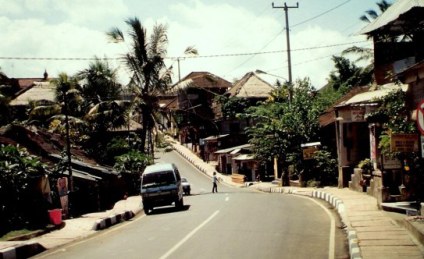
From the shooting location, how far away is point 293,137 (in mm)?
38750

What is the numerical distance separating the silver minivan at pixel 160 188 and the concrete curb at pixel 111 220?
999 millimetres

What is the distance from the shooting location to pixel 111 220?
63.3 feet

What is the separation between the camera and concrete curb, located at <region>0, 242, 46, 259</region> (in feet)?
39.4

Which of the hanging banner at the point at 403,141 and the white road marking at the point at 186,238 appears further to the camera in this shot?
the hanging banner at the point at 403,141

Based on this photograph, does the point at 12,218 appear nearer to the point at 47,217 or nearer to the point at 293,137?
the point at 47,217

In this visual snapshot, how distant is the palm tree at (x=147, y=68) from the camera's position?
32406mm

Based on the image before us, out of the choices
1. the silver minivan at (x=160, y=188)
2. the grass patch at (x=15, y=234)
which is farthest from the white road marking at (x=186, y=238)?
the grass patch at (x=15, y=234)

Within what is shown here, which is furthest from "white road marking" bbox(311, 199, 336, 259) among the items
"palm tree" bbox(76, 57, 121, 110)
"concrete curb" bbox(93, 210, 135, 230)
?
"palm tree" bbox(76, 57, 121, 110)

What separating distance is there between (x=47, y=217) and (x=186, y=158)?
57767 mm

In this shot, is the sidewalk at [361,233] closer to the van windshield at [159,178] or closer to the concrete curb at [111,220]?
the concrete curb at [111,220]

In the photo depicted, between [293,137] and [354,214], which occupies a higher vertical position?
[293,137]

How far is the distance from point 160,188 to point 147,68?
504 inches

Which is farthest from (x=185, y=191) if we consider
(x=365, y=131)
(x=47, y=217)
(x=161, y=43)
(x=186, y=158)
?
(x=186, y=158)

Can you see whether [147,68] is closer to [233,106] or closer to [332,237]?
[332,237]
